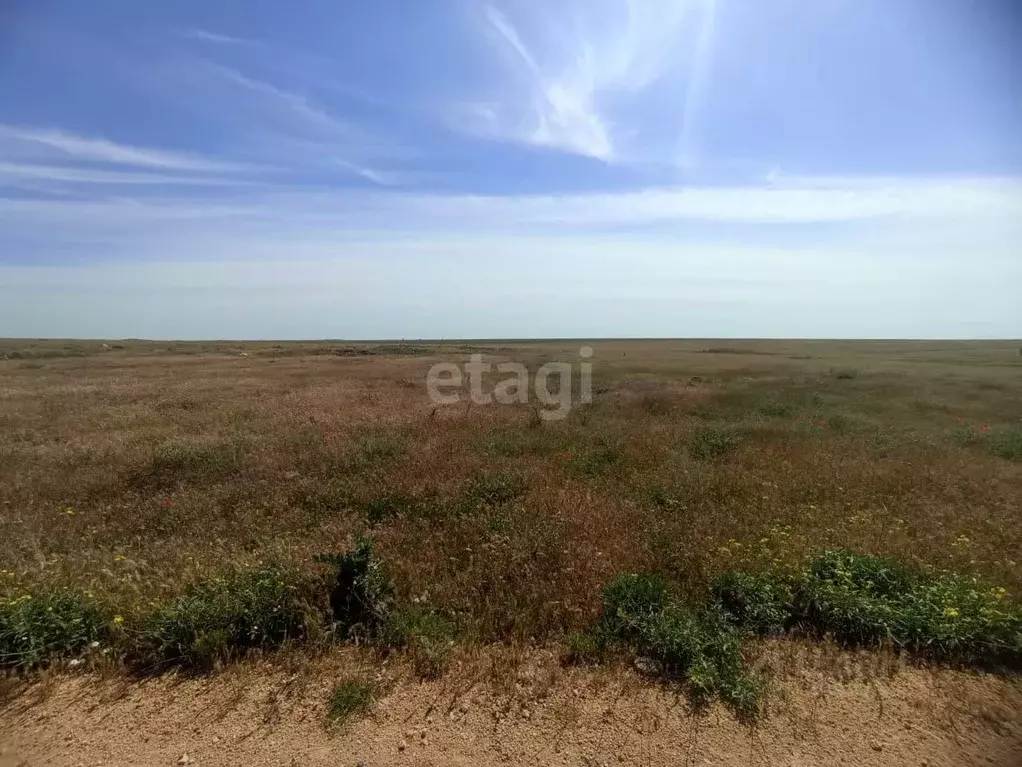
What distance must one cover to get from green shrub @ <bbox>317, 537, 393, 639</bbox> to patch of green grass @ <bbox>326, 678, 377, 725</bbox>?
65 centimetres

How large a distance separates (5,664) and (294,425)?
10381mm

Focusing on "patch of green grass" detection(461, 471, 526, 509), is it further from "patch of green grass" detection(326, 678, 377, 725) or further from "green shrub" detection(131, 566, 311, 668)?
"patch of green grass" detection(326, 678, 377, 725)

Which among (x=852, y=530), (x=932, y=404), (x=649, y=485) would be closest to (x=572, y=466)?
(x=649, y=485)

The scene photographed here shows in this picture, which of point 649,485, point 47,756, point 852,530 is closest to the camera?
point 47,756

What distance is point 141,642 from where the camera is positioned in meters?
4.54

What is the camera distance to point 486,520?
760cm

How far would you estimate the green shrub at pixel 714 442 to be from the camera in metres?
11.9

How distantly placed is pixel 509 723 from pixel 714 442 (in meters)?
10.2

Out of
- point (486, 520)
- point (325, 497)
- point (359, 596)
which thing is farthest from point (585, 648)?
point (325, 497)

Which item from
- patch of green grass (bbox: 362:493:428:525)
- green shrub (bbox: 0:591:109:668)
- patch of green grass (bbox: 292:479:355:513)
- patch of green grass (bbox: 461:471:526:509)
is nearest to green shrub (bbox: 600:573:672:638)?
patch of green grass (bbox: 461:471:526:509)

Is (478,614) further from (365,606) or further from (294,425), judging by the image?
(294,425)

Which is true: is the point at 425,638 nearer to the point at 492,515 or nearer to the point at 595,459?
the point at 492,515

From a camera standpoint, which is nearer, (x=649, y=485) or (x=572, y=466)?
(x=649, y=485)

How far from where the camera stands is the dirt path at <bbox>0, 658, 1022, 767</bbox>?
350 centimetres
